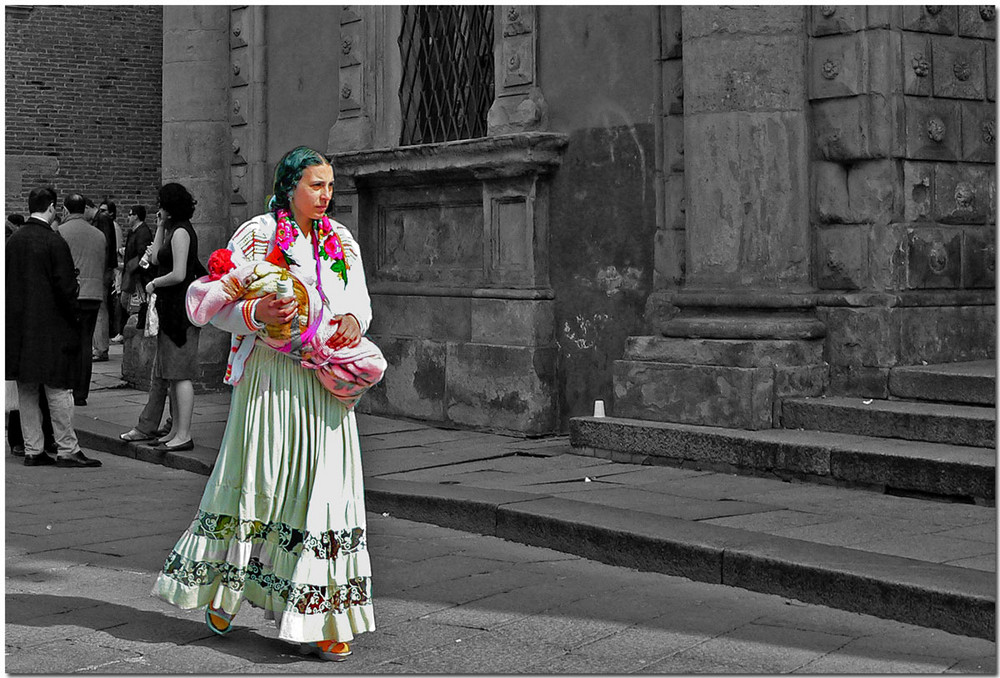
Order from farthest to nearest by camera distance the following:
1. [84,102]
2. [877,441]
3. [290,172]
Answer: [84,102] < [877,441] < [290,172]

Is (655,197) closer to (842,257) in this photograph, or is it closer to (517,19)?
(842,257)

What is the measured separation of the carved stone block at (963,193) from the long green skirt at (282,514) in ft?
15.9

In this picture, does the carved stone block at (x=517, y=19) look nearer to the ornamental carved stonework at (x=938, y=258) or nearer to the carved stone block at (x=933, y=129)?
the carved stone block at (x=933, y=129)

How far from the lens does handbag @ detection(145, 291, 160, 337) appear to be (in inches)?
388

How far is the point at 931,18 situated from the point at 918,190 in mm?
1026

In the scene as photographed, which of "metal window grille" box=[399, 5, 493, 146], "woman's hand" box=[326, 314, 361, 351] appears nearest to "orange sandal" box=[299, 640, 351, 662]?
"woman's hand" box=[326, 314, 361, 351]

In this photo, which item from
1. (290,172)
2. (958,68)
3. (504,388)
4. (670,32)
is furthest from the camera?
(504,388)

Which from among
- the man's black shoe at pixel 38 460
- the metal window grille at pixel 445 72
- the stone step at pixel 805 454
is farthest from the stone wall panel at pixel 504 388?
the man's black shoe at pixel 38 460

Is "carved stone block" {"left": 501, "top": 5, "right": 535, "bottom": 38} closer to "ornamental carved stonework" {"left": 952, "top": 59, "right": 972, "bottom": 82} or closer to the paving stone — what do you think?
"ornamental carved stonework" {"left": 952, "top": 59, "right": 972, "bottom": 82}

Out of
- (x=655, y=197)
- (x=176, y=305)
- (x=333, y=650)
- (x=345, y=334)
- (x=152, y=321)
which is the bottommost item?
(x=333, y=650)

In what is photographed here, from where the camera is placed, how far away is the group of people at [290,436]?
512 centimetres

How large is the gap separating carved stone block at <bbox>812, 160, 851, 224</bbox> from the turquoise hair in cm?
420

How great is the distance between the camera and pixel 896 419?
8031 mm

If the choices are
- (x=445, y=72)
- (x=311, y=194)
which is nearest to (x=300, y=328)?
(x=311, y=194)
